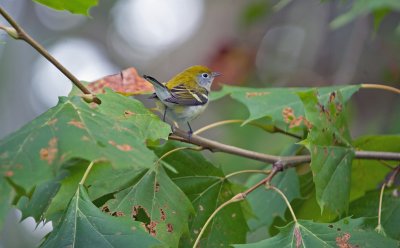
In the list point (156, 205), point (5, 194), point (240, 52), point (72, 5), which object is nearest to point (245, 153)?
point (156, 205)

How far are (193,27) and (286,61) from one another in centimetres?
175

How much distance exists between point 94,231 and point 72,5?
28.8 inches

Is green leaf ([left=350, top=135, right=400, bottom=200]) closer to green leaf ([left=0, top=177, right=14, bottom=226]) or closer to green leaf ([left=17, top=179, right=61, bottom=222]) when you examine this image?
green leaf ([left=17, top=179, right=61, bottom=222])

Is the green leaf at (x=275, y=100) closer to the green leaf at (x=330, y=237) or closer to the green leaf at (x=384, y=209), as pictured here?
the green leaf at (x=384, y=209)

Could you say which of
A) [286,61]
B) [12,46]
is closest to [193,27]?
[286,61]

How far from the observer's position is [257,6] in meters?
5.93

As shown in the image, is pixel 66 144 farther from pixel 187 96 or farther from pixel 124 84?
pixel 187 96

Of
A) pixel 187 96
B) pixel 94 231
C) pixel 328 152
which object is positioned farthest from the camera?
pixel 187 96

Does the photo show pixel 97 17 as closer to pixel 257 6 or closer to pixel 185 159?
pixel 257 6

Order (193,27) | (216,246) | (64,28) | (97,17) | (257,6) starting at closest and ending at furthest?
1. (216,246)
2. (257,6)
3. (193,27)
4. (97,17)
5. (64,28)

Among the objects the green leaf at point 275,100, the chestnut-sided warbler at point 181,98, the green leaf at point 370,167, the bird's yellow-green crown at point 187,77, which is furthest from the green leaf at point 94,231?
the bird's yellow-green crown at point 187,77

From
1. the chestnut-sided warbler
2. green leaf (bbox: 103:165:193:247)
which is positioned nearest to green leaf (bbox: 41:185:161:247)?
green leaf (bbox: 103:165:193:247)

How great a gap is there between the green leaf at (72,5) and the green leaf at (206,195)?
0.52 m

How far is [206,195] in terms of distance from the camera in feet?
7.04
